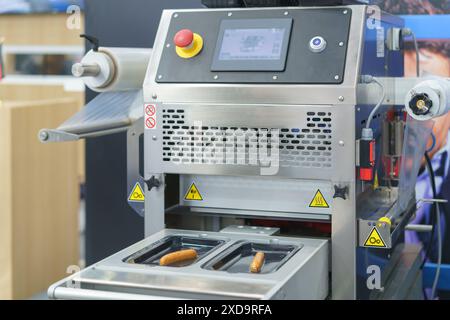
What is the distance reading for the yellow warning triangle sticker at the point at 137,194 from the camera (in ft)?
5.98

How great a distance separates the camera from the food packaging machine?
155cm

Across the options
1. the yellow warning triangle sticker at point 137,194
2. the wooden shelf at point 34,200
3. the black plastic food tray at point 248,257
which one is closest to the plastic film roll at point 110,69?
the yellow warning triangle sticker at point 137,194

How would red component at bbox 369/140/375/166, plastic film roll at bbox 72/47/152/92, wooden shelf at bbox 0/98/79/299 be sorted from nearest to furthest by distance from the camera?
red component at bbox 369/140/375/166
plastic film roll at bbox 72/47/152/92
wooden shelf at bbox 0/98/79/299

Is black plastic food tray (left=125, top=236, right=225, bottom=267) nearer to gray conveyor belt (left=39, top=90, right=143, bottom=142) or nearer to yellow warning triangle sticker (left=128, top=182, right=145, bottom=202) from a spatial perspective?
yellow warning triangle sticker (left=128, top=182, right=145, bottom=202)

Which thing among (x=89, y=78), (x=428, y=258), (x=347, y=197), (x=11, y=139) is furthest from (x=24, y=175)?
(x=347, y=197)

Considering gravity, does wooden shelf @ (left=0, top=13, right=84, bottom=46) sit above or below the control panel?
above

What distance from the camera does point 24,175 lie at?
3.32m

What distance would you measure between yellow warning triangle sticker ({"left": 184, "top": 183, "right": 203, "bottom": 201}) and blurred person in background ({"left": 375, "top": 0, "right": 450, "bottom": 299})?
89cm

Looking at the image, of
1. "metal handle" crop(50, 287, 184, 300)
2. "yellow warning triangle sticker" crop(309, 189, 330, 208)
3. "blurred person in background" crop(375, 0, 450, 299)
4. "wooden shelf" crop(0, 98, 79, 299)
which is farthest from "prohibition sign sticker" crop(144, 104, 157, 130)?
"wooden shelf" crop(0, 98, 79, 299)

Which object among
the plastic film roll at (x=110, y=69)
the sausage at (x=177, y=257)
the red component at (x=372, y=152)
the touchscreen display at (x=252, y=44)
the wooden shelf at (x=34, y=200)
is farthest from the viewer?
the wooden shelf at (x=34, y=200)

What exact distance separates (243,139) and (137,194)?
0.36m

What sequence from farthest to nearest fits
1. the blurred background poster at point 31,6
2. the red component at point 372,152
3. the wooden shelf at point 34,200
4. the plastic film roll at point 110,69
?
the blurred background poster at point 31,6 → the wooden shelf at point 34,200 → the plastic film roll at point 110,69 → the red component at point 372,152

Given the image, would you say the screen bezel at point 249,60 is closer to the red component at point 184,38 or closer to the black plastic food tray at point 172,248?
the red component at point 184,38
